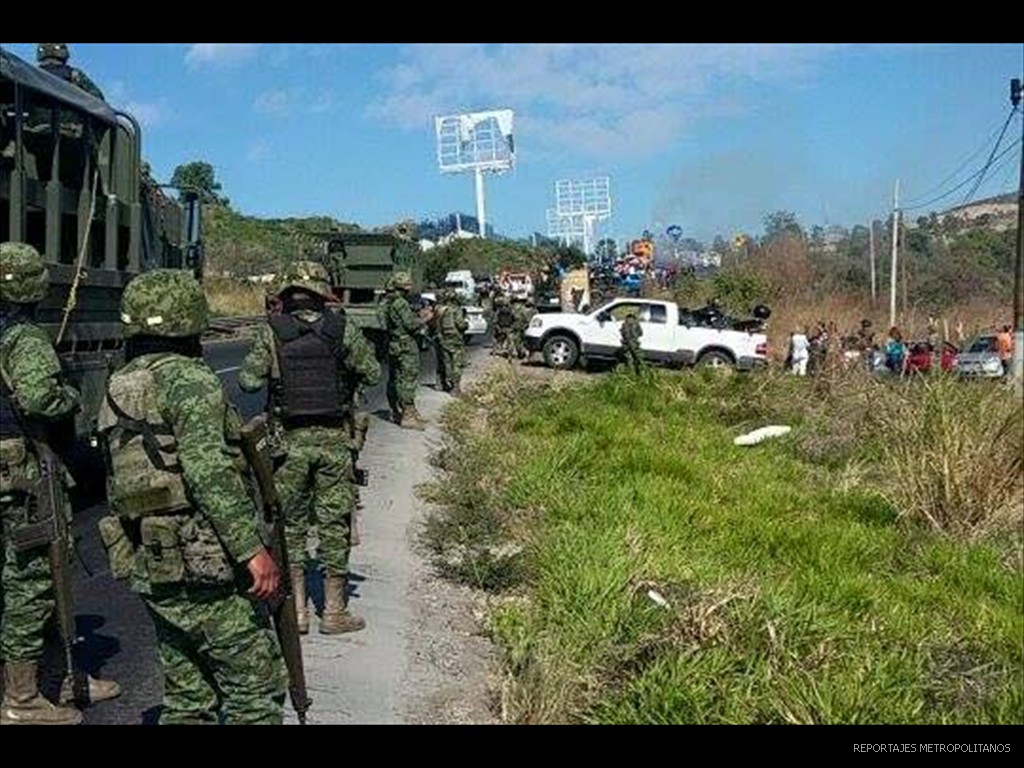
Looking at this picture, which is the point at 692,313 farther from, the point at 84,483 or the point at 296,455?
the point at 296,455

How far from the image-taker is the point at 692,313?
78.9 ft

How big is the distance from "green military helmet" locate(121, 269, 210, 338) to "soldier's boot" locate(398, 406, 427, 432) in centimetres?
918

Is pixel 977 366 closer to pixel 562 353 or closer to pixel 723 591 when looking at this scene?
pixel 723 591

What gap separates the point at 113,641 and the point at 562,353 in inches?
684

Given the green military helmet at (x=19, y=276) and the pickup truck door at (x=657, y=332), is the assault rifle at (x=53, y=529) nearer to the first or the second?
the green military helmet at (x=19, y=276)

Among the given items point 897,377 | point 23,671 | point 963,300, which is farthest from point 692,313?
point 963,300

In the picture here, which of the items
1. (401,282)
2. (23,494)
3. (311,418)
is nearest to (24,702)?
(23,494)

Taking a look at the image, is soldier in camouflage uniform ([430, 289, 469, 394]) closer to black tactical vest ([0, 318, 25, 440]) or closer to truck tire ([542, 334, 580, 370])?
truck tire ([542, 334, 580, 370])

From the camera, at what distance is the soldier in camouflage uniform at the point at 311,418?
5.72 meters

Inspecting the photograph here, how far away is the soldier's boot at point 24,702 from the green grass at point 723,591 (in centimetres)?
172

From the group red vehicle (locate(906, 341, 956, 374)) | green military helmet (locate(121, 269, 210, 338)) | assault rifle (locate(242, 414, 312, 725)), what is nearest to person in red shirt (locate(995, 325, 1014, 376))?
red vehicle (locate(906, 341, 956, 374))

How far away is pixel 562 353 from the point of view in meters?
22.7

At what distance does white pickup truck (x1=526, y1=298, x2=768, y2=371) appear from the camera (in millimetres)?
22562

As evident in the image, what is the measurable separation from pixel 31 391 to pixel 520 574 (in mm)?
3217
